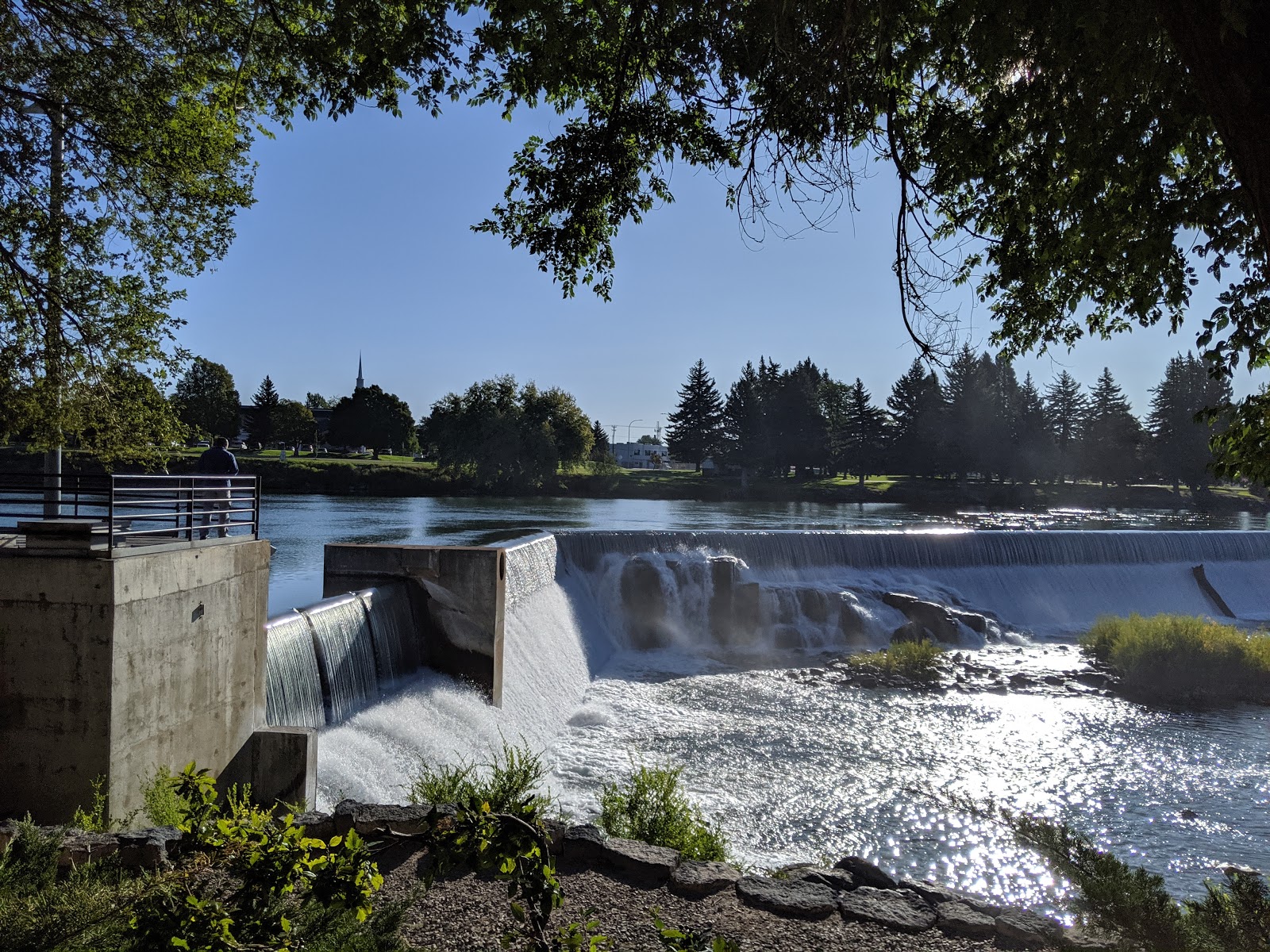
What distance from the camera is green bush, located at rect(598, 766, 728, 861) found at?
6.79 m

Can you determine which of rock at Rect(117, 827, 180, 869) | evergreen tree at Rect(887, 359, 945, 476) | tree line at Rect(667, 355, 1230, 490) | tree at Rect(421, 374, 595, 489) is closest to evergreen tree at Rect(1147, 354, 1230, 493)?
tree line at Rect(667, 355, 1230, 490)

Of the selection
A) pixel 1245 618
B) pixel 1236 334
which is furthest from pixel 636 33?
pixel 1245 618

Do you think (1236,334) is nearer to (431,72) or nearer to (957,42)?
(957,42)

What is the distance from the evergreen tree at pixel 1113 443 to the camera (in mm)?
63375

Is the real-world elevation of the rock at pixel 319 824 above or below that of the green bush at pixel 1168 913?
below

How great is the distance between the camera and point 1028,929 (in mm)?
5121

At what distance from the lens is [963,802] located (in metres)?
10.7

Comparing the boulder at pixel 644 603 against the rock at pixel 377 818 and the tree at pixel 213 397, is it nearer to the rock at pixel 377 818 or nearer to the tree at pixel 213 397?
the rock at pixel 377 818

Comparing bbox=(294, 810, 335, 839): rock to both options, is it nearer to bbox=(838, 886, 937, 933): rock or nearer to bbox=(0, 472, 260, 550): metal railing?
bbox=(0, 472, 260, 550): metal railing

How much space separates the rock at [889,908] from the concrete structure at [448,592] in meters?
7.97

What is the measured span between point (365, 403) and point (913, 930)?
81.1 metres

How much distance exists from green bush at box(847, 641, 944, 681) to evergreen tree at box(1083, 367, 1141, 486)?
175 ft

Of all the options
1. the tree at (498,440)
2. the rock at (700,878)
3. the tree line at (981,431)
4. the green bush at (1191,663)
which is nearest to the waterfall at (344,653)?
the rock at (700,878)

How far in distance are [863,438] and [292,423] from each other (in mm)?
48093
